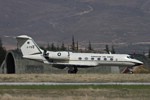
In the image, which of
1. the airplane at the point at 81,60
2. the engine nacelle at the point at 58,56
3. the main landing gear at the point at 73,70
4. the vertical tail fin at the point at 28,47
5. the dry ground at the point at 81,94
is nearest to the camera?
the dry ground at the point at 81,94

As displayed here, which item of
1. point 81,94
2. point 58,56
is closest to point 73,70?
point 58,56

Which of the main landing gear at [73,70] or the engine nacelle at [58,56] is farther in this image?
the main landing gear at [73,70]

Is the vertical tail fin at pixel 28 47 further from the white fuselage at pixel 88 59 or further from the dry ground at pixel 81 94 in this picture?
the dry ground at pixel 81 94

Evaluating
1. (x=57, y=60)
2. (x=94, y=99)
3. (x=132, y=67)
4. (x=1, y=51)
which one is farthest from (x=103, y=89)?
(x=1, y=51)

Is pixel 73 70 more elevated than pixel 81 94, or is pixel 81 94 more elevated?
pixel 73 70

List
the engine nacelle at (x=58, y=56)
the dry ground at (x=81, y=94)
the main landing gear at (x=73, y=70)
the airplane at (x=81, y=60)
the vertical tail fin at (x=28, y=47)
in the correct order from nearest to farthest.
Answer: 1. the dry ground at (x=81, y=94)
2. the engine nacelle at (x=58, y=56)
3. the airplane at (x=81, y=60)
4. the main landing gear at (x=73, y=70)
5. the vertical tail fin at (x=28, y=47)

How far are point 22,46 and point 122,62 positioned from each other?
15598mm

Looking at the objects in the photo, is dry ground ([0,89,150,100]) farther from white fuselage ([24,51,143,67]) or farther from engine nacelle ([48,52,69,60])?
white fuselage ([24,51,143,67])

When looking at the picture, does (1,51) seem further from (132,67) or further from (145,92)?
(145,92)

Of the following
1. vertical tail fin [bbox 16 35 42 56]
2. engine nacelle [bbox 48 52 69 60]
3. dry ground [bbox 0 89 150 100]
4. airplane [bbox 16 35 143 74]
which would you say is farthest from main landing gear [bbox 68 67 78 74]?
dry ground [bbox 0 89 150 100]

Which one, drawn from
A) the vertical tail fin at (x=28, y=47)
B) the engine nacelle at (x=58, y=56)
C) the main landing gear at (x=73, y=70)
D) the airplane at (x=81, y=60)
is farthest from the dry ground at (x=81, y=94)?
the vertical tail fin at (x=28, y=47)

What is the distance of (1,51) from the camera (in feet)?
456

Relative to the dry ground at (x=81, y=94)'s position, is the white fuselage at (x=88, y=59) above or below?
above

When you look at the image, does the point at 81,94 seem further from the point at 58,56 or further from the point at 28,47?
the point at 28,47
